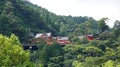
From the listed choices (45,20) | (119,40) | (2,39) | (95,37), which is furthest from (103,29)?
(2,39)

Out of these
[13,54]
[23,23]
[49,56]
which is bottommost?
[49,56]

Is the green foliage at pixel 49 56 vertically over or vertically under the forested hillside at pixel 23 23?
under

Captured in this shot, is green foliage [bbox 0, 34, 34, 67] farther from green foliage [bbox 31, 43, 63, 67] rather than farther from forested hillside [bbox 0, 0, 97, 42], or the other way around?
forested hillside [bbox 0, 0, 97, 42]

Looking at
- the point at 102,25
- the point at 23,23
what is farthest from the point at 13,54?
the point at 23,23

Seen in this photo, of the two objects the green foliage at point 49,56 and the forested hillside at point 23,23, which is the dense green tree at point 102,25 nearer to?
the forested hillside at point 23,23

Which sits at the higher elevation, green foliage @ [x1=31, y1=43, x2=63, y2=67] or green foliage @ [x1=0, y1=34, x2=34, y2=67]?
green foliage @ [x1=0, y1=34, x2=34, y2=67]

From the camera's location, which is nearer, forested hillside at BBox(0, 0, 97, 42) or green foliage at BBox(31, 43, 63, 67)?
green foliage at BBox(31, 43, 63, 67)

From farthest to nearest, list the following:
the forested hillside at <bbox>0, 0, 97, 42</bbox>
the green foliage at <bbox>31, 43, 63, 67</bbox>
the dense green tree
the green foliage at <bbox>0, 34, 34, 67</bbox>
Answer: the dense green tree, the forested hillside at <bbox>0, 0, 97, 42</bbox>, the green foliage at <bbox>31, 43, 63, 67</bbox>, the green foliage at <bbox>0, 34, 34, 67</bbox>

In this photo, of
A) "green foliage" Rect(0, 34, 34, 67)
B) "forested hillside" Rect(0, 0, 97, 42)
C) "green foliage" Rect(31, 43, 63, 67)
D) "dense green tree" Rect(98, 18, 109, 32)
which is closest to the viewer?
"green foliage" Rect(0, 34, 34, 67)

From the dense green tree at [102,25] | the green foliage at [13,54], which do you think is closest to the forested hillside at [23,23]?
the dense green tree at [102,25]

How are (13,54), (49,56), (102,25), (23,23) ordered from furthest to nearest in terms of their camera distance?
(23,23) → (102,25) → (49,56) → (13,54)

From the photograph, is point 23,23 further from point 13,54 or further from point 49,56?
point 13,54

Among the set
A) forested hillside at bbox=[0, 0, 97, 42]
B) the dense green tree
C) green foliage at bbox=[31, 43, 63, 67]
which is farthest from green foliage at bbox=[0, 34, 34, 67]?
the dense green tree
